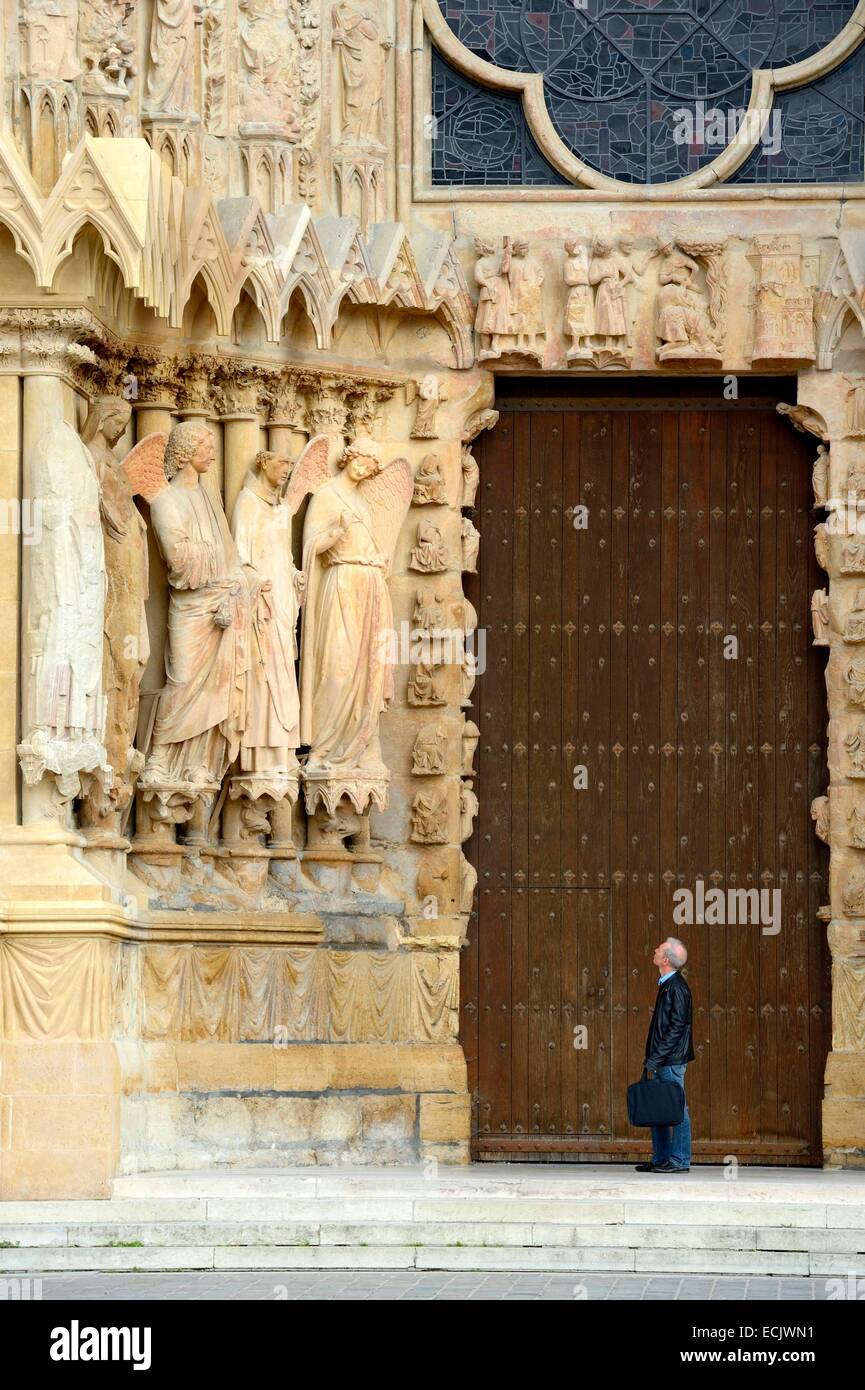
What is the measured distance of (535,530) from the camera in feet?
63.8

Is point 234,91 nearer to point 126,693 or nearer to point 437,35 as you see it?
point 437,35

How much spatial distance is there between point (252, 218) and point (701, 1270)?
6971mm

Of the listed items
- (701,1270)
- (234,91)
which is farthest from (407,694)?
(701,1270)

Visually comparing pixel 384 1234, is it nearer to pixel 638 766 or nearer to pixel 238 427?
pixel 638 766

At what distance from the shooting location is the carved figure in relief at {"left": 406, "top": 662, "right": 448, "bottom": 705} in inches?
746

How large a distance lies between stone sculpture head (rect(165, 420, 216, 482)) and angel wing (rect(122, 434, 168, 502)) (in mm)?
83

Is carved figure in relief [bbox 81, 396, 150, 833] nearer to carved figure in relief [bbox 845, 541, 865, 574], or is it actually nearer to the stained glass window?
the stained glass window

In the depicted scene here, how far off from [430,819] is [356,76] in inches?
187

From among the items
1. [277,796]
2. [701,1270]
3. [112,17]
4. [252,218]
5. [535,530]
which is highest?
[112,17]

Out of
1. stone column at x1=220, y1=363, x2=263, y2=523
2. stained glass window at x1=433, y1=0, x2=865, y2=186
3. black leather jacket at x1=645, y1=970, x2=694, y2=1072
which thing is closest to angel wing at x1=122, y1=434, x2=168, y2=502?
stone column at x1=220, y1=363, x2=263, y2=523

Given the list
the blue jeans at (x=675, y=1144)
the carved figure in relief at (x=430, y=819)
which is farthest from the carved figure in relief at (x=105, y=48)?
the blue jeans at (x=675, y=1144)

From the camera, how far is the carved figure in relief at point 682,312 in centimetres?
1900

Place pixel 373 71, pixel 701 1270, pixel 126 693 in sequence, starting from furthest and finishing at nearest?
pixel 373 71, pixel 126 693, pixel 701 1270

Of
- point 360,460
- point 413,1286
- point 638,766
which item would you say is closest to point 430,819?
point 638,766
